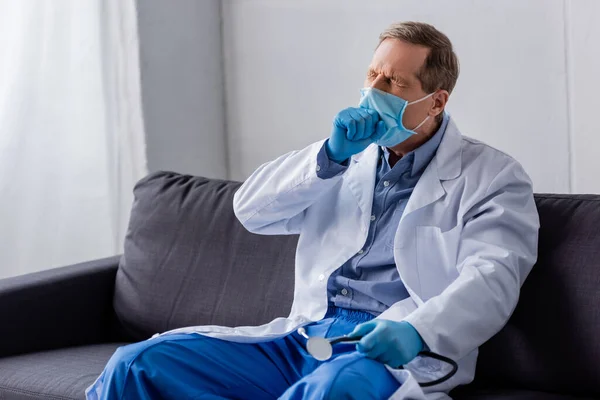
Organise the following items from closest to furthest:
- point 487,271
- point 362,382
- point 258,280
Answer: point 362,382 → point 487,271 → point 258,280

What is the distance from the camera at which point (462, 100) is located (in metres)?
2.70

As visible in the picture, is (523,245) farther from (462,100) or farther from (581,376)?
(462,100)

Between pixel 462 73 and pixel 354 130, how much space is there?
2.95 ft

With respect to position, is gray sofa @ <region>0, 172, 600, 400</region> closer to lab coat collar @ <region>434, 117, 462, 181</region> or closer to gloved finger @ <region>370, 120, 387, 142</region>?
lab coat collar @ <region>434, 117, 462, 181</region>

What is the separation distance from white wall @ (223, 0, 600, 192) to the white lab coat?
600 millimetres

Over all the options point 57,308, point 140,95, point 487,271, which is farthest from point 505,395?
point 140,95

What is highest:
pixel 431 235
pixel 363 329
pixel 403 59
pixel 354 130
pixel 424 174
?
pixel 403 59

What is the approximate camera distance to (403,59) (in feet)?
6.45

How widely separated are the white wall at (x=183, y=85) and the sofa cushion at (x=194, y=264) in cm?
A: 61

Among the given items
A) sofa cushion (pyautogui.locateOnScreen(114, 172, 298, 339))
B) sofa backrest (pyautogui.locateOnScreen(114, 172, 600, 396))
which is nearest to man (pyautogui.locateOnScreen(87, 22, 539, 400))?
sofa backrest (pyautogui.locateOnScreen(114, 172, 600, 396))

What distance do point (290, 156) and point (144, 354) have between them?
611 mm

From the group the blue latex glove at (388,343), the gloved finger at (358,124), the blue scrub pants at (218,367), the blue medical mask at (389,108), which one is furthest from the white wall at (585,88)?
the blue latex glove at (388,343)

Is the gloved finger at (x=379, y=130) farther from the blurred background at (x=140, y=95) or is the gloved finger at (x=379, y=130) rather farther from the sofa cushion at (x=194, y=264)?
the blurred background at (x=140, y=95)

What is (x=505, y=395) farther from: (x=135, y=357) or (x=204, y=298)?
(x=204, y=298)
